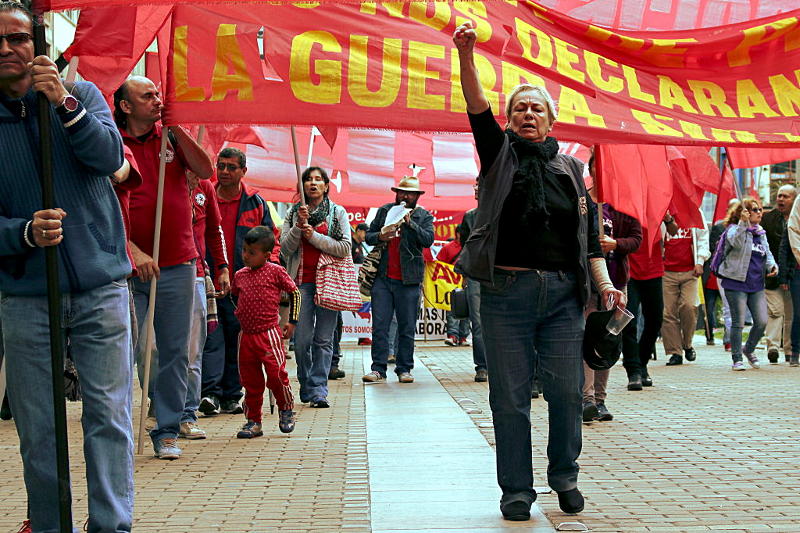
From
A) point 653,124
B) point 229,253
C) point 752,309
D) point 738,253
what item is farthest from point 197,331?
point 752,309

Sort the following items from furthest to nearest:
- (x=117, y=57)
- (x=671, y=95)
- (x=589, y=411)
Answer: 1. (x=589, y=411)
2. (x=671, y=95)
3. (x=117, y=57)

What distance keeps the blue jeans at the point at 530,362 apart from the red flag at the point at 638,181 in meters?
3.87

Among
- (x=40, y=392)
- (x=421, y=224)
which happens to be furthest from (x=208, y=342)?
(x=40, y=392)

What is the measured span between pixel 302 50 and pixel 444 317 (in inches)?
557

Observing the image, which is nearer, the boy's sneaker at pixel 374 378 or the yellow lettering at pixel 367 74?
the yellow lettering at pixel 367 74

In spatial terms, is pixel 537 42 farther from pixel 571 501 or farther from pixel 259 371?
pixel 571 501

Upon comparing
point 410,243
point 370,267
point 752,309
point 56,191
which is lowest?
point 752,309

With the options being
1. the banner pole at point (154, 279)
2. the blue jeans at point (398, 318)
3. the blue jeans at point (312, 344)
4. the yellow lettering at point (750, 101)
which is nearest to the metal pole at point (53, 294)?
the banner pole at point (154, 279)

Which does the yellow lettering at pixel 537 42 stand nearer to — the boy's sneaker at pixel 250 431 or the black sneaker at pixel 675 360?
the boy's sneaker at pixel 250 431

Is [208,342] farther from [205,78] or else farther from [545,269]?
[545,269]

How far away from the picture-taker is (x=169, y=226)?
762 cm

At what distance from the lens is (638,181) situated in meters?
9.97

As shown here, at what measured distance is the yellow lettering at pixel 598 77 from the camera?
332 inches

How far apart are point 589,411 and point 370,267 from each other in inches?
177
